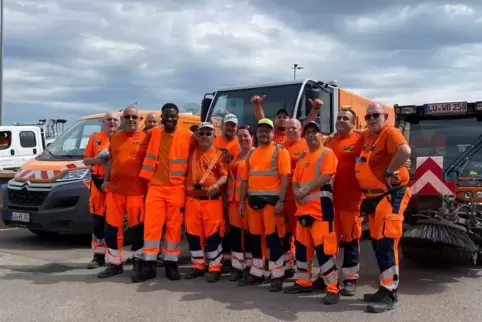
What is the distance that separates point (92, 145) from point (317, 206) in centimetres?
335

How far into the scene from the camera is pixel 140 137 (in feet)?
19.4

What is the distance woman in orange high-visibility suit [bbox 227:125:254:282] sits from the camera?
575 cm

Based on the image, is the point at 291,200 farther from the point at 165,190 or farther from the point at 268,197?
the point at 165,190

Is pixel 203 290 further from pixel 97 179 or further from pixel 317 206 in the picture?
pixel 97 179

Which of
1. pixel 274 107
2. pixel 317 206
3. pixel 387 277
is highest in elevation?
pixel 274 107

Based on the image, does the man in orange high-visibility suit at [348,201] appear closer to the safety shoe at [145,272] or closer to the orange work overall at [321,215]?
the orange work overall at [321,215]

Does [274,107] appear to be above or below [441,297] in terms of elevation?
above

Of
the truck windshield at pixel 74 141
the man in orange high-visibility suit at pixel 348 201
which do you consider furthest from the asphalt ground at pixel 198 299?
the truck windshield at pixel 74 141

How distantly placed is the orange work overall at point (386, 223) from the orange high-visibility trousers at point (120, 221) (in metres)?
2.65

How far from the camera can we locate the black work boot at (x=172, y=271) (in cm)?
575

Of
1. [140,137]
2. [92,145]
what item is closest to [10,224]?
[92,145]

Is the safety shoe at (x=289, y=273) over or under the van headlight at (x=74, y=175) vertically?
under

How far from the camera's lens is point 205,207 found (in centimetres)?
572

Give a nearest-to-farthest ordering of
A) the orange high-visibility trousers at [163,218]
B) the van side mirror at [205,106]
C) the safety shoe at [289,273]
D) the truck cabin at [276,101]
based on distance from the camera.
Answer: the orange high-visibility trousers at [163,218], the safety shoe at [289,273], the truck cabin at [276,101], the van side mirror at [205,106]
